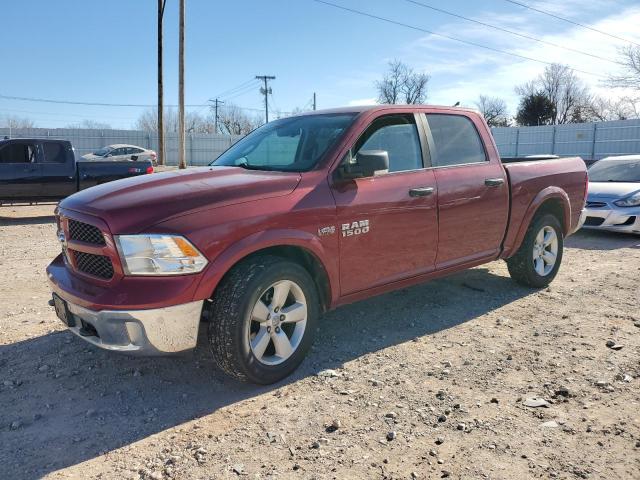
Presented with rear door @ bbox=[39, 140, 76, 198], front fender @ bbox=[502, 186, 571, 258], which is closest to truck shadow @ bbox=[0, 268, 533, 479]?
front fender @ bbox=[502, 186, 571, 258]

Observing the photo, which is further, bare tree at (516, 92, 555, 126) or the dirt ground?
bare tree at (516, 92, 555, 126)

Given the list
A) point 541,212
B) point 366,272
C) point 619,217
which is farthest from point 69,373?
point 619,217

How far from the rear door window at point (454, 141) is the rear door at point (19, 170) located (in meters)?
10.2

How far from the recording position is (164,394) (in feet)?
11.8

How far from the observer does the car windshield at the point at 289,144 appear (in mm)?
4148

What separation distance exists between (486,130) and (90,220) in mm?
3926

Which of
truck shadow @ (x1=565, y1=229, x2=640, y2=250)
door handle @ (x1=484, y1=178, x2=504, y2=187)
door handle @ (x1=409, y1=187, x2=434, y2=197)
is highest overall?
door handle @ (x1=484, y1=178, x2=504, y2=187)

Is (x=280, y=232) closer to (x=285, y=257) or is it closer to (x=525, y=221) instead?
(x=285, y=257)

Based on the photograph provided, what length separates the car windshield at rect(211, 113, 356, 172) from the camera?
13.6 ft

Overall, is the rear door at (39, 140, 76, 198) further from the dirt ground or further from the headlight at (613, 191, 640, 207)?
the headlight at (613, 191, 640, 207)

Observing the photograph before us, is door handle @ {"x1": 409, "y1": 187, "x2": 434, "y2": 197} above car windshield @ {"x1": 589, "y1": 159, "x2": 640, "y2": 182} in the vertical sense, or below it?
below

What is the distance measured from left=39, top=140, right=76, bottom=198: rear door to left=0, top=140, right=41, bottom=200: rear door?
14cm

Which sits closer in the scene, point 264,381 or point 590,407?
point 590,407

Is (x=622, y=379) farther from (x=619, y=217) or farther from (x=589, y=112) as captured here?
(x=589, y=112)
